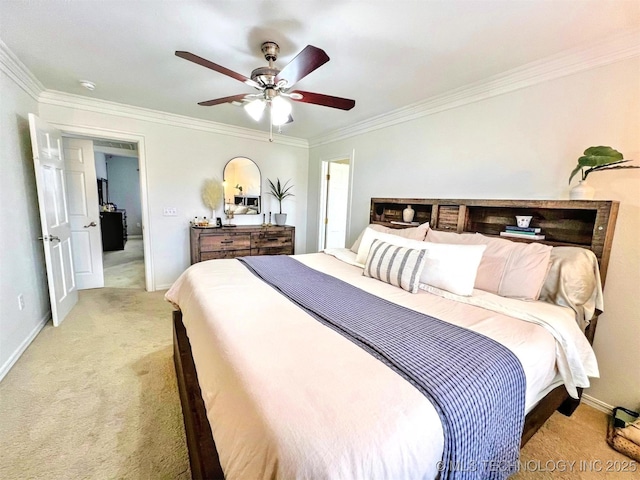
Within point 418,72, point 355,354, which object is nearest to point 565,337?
point 355,354

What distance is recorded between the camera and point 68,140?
3.51m

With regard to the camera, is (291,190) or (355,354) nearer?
(355,354)

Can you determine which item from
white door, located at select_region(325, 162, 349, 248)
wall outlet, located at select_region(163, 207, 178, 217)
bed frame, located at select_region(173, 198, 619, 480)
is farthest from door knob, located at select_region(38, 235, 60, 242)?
white door, located at select_region(325, 162, 349, 248)

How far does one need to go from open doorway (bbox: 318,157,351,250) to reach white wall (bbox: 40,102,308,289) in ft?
3.35

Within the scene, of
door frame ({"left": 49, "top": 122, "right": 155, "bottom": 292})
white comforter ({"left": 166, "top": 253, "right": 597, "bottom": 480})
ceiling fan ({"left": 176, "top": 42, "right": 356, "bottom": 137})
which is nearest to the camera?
white comforter ({"left": 166, "top": 253, "right": 597, "bottom": 480})

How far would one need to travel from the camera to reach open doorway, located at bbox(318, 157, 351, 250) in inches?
180

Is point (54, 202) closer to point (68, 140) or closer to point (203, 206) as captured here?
point (68, 140)

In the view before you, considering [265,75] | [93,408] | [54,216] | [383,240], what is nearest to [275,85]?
[265,75]

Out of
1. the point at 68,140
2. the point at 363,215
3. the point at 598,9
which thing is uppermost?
the point at 598,9

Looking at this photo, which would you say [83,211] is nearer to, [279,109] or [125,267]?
[125,267]

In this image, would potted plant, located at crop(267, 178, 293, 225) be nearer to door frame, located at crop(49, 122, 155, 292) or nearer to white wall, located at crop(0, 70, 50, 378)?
door frame, located at crop(49, 122, 155, 292)

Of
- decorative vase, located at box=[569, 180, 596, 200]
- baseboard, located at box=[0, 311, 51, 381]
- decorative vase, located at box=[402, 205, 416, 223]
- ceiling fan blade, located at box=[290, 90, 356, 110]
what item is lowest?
baseboard, located at box=[0, 311, 51, 381]

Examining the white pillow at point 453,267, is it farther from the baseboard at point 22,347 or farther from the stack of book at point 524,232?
the baseboard at point 22,347

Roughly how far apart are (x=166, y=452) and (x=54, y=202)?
282 centimetres
